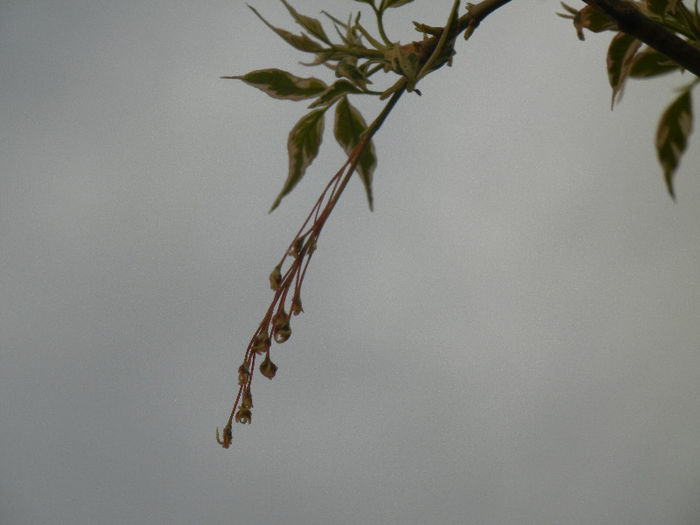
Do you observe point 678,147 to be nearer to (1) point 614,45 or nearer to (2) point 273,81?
(1) point 614,45

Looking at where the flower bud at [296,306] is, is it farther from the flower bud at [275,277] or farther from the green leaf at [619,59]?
the green leaf at [619,59]

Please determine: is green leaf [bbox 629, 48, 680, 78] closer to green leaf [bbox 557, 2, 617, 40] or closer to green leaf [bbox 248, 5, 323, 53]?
green leaf [bbox 557, 2, 617, 40]

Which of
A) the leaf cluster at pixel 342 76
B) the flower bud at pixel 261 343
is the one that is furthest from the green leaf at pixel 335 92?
the flower bud at pixel 261 343

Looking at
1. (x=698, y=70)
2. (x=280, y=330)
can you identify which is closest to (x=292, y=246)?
(x=280, y=330)

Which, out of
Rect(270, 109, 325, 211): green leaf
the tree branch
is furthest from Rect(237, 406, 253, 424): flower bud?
the tree branch

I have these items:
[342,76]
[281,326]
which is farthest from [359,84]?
[281,326]
